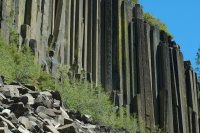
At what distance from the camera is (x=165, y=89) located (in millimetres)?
38031

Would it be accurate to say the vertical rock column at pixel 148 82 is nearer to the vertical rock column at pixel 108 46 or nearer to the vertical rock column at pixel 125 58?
the vertical rock column at pixel 125 58

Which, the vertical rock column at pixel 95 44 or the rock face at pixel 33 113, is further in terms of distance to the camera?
the vertical rock column at pixel 95 44

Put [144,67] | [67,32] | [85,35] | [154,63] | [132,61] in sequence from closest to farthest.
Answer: [67,32], [85,35], [132,61], [144,67], [154,63]

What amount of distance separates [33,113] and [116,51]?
73.0ft

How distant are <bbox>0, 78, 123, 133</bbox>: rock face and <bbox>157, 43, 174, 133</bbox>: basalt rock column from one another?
2204cm

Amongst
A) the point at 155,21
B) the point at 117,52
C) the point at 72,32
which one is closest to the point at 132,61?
the point at 117,52

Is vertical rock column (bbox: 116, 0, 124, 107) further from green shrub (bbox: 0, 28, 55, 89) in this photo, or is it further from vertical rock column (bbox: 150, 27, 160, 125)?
green shrub (bbox: 0, 28, 55, 89)

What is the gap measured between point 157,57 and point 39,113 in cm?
2700

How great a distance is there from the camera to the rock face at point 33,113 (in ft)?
37.4

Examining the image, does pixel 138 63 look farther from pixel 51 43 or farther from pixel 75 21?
pixel 51 43

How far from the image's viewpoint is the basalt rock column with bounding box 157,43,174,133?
37.0 m

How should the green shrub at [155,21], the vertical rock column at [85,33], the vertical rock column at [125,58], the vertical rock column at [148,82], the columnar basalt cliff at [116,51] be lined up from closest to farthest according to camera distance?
the columnar basalt cliff at [116,51]
the vertical rock column at [85,33]
the vertical rock column at [125,58]
the vertical rock column at [148,82]
the green shrub at [155,21]

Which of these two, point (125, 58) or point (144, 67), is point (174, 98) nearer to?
point (144, 67)

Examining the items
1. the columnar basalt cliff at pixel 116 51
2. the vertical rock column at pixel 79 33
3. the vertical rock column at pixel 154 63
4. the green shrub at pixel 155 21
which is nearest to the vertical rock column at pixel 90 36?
the columnar basalt cliff at pixel 116 51
